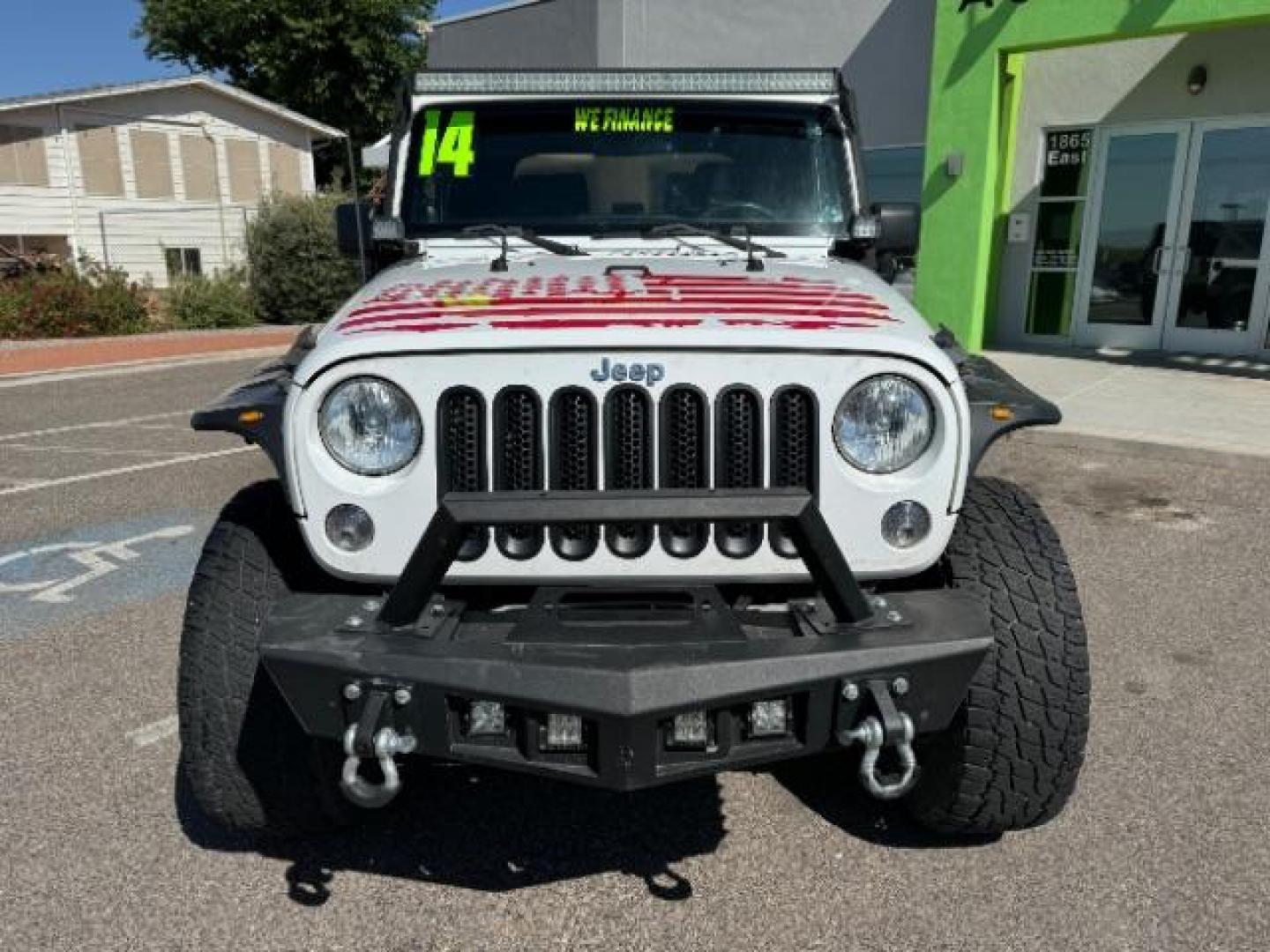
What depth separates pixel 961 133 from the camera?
34.3 feet

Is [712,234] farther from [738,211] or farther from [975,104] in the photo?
[975,104]

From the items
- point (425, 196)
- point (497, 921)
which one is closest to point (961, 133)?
point (425, 196)

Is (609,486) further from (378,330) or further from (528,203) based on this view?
(528,203)

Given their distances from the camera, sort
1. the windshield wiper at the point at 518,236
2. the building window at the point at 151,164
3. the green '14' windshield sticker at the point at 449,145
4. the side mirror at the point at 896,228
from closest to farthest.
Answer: the windshield wiper at the point at 518,236, the side mirror at the point at 896,228, the green '14' windshield sticker at the point at 449,145, the building window at the point at 151,164

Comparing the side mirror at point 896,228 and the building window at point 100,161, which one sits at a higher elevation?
the building window at point 100,161

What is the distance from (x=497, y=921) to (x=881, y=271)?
100 inches

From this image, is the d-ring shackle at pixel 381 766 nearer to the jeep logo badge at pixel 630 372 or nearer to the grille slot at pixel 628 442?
the grille slot at pixel 628 442

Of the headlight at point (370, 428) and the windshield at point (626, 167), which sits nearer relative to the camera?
the headlight at point (370, 428)

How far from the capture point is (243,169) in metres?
24.7

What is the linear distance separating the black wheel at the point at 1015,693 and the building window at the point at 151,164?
2424cm

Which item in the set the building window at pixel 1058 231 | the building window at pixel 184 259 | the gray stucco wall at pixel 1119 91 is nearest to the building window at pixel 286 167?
the building window at pixel 184 259

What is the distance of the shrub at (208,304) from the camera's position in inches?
623

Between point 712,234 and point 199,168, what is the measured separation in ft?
78.2

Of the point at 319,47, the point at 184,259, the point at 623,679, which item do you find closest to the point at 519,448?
the point at 623,679
